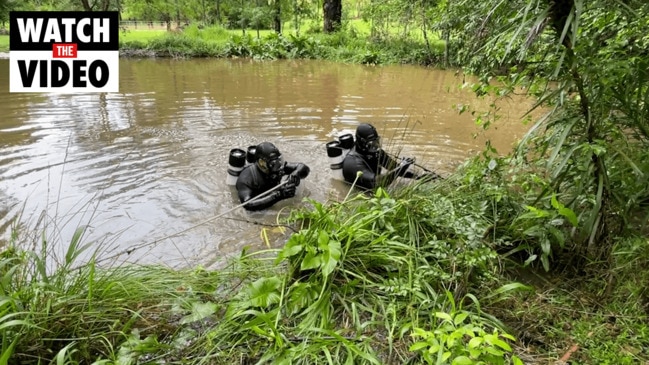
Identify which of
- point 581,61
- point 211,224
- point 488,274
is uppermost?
point 581,61

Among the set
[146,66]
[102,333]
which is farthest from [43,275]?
[146,66]

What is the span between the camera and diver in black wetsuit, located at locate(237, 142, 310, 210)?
4.80 meters

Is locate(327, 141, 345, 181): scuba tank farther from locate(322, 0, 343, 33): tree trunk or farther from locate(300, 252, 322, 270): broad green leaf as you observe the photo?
locate(322, 0, 343, 33): tree trunk

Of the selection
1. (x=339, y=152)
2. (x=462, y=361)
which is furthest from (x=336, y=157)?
(x=462, y=361)

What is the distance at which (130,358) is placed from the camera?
2076mm

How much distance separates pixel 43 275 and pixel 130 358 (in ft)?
2.07

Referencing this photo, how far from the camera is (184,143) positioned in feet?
23.1

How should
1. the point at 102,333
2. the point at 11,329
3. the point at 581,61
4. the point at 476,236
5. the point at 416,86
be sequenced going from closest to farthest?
the point at 11,329 → the point at 102,333 → the point at 581,61 → the point at 476,236 → the point at 416,86

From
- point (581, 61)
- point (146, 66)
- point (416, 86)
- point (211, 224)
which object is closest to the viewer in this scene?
point (581, 61)

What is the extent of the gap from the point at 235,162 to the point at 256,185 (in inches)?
22.8

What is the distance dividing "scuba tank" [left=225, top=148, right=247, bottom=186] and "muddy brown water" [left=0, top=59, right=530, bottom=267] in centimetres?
23

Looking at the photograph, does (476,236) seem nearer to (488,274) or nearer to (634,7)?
(488,274)

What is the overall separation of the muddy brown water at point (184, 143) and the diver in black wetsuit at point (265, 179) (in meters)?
0.19

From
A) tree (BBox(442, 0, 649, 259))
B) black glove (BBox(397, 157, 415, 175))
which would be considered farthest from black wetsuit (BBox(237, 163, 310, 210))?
tree (BBox(442, 0, 649, 259))
